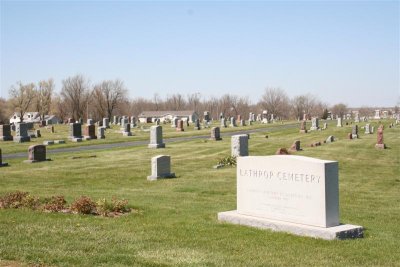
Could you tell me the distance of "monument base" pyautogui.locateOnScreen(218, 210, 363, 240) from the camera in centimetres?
884

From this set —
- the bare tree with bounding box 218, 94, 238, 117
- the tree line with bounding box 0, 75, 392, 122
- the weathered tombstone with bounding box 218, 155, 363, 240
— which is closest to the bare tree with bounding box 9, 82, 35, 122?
the tree line with bounding box 0, 75, 392, 122

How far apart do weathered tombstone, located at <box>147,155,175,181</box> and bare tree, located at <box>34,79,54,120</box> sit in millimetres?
93438

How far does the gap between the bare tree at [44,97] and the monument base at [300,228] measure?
103 m

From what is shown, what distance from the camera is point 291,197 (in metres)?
9.48

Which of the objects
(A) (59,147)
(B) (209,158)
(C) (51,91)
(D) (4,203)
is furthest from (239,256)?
(C) (51,91)

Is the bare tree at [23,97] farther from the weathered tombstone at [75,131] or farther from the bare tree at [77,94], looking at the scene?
the weathered tombstone at [75,131]

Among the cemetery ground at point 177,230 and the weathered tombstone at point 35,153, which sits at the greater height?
the weathered tombstone at point 35,153

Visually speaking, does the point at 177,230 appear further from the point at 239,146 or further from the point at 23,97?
the point at 23,97

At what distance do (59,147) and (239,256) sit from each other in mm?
31723

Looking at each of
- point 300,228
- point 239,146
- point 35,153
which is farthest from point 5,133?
point 300,228

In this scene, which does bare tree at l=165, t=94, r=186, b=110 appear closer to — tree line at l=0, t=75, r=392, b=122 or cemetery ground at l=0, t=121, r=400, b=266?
tree line at l=0, t=75, r=392, b=122

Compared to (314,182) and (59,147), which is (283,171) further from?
(59,147)

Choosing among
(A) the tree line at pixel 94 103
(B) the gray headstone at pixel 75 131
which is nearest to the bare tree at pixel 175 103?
(A) the tree line at pixel 94 103

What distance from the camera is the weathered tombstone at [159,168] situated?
1932cm
